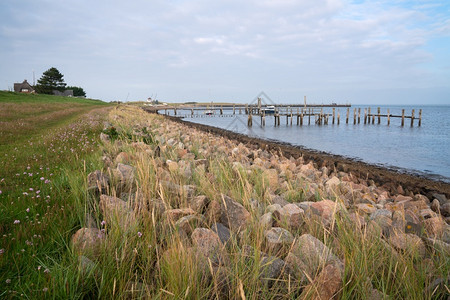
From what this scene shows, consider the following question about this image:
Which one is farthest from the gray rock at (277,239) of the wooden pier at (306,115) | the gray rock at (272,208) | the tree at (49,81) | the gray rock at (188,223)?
the tree at (49,81)

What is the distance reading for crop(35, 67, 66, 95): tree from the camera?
6581 centimetres

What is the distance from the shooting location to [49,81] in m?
66.9

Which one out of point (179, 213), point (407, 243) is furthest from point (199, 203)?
point (407, 243)

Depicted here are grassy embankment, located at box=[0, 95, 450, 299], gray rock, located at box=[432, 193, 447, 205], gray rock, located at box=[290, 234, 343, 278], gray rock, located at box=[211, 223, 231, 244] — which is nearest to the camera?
grassy embankment, located at box=[0, 95, 450, 299]

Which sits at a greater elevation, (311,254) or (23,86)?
(23,86)

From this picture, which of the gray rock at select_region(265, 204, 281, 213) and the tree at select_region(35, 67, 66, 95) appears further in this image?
the tree at select_region(35, 67, 66, 95)

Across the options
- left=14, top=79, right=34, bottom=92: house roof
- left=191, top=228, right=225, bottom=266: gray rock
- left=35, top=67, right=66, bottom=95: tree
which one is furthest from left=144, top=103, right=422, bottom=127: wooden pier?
left=14, top=79, right=34, bottom=92: house roof

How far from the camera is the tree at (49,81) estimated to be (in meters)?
65.8

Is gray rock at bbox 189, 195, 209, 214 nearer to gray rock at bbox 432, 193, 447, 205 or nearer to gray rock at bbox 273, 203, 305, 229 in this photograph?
gray rock at bbox 273, 203, 305, 229

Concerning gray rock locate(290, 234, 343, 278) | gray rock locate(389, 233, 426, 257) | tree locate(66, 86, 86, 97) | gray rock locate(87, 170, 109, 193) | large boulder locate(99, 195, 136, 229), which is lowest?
gray rock locate(389, 233, 426, 257)

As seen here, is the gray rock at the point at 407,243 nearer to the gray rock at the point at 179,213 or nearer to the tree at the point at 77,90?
the gray rock at the point at 179,213

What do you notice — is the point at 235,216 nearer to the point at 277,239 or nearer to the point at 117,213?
the point at 277,239

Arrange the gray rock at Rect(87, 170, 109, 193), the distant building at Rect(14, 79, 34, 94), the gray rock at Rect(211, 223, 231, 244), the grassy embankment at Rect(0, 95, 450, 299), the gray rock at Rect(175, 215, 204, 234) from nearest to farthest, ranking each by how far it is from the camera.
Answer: the grassy embankment at Rect(0, 95, 450, 299) < the gray rock at Rect(211, 223, 231, 244) < the gray rock at Rect(175, 215, 204, 234) < the gray rock at Rect(87, 170, 109, 193) < the distant building at Rect(14, 79, 34, 94)

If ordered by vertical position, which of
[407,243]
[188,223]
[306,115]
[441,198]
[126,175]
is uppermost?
[306,115]
